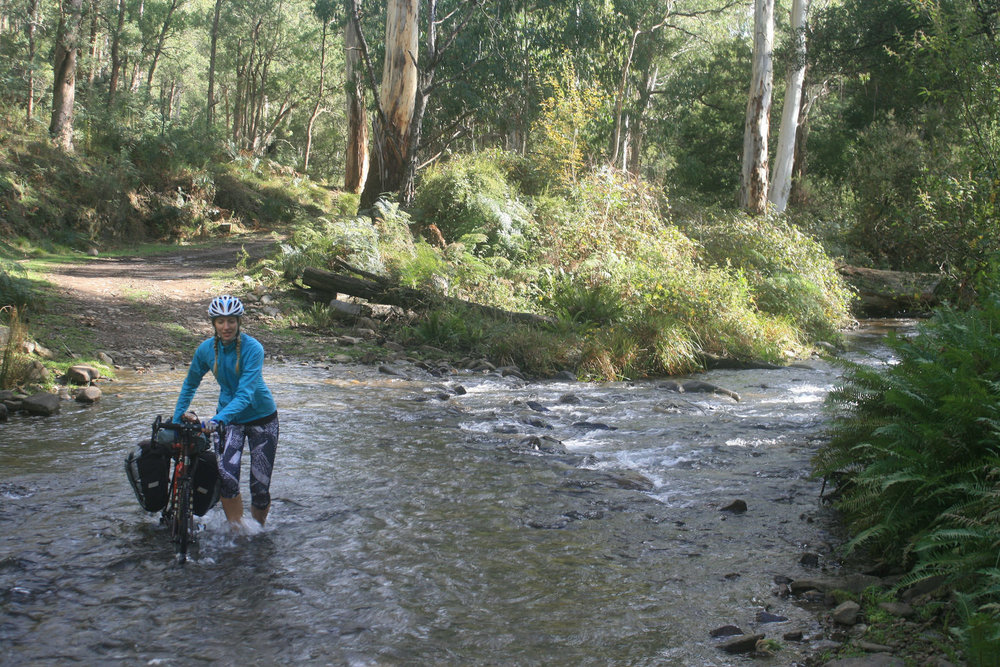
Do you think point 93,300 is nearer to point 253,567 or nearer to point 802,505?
point 253,567

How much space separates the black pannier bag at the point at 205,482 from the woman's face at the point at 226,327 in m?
0.76

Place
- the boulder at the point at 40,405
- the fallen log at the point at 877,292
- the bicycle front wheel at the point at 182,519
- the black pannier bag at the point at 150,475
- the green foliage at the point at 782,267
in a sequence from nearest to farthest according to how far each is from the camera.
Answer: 1. the bicycle front wheel at the point at 182,519
2. the black pannier bag at the point at 150,475
3. the boulder at the point at 40,405
4. the green foliage at the point at 782,267
5. the fallen log at the point at 877,292

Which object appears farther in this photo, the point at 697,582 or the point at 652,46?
the point at 652,46

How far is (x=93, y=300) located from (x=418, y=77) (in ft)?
36.9

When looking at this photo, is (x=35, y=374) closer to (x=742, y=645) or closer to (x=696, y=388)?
(x=742, y=645)

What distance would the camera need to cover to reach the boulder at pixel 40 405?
26.6 feet

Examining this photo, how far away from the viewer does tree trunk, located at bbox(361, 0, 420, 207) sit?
762 inches

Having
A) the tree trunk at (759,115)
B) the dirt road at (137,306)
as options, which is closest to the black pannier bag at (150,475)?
the dirt road at (137,306)

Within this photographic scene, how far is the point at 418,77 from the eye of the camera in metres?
21.3

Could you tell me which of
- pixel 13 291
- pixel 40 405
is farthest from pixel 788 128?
pixel 40 405

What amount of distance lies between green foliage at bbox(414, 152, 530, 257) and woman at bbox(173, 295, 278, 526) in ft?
35.9

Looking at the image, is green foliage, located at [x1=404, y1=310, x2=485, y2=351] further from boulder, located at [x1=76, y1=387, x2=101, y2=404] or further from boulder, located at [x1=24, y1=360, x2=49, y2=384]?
boulder, located at [x1=24, y1=360, x2=49, y2=384]

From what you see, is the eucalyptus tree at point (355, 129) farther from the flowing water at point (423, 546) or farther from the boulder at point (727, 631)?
the boulder at point (727, 631)

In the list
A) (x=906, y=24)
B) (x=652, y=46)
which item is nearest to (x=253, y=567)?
(x=906, y=24)
